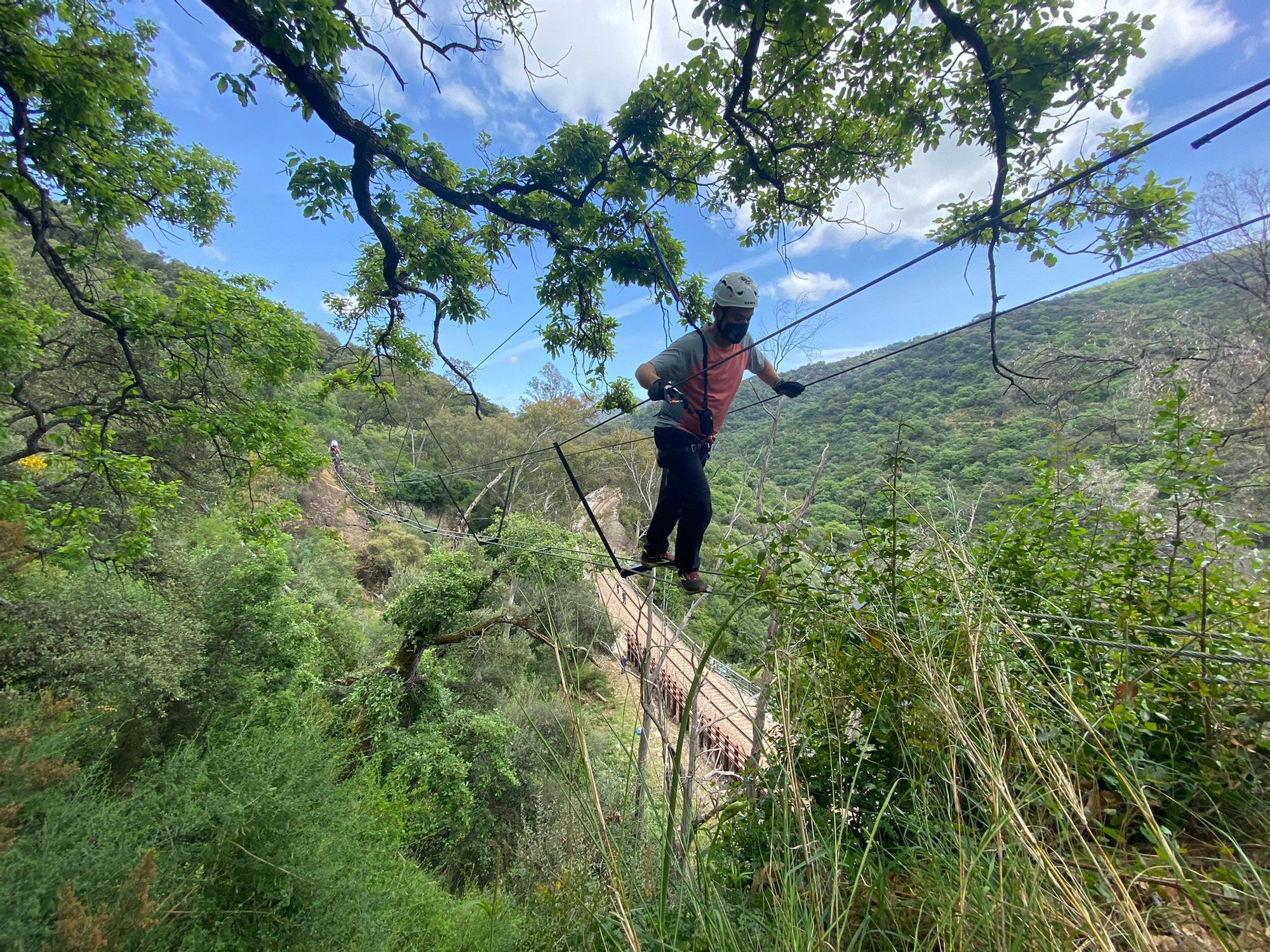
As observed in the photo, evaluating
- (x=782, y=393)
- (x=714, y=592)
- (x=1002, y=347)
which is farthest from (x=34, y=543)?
(x=1002, y=347)

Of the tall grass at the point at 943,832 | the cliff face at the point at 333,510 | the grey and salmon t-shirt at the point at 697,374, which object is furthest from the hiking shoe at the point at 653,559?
the cliff face at the point at 333,510

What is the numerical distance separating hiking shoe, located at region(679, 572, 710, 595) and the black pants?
0.22ft

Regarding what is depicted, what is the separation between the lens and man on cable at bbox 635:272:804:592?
2854 mm

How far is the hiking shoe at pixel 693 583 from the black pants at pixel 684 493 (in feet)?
0.22

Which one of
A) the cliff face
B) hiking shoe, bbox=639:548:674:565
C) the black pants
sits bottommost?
hiking shoe, bbox=639:548:674:565

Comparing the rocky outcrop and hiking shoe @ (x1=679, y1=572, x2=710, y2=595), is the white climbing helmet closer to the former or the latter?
hiking shoe @ (x1=679, y1=572, x2=710, y2=595)

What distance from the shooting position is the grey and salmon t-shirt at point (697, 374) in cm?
288

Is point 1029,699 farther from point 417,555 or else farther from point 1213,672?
point 417,555

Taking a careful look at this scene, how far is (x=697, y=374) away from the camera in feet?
9.41

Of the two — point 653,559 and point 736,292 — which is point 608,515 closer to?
point 653,559

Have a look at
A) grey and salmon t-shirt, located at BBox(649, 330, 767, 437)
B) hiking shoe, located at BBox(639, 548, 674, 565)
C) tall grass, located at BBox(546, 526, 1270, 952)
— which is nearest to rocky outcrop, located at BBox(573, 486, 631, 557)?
hiking shoe, located at BBox(639, 548, 674, 565)

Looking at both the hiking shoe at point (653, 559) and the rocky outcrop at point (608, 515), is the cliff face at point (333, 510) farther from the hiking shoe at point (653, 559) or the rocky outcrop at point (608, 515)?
the hiking shoe at point (653, 559)

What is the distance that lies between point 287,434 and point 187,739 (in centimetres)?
459

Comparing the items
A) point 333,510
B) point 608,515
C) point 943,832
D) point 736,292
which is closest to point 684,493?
point 736,292
